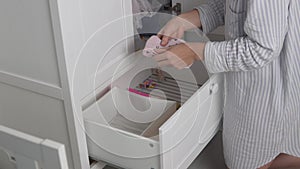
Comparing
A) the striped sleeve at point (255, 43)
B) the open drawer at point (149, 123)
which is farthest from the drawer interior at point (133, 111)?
the striped sleeve at point (255, 43)

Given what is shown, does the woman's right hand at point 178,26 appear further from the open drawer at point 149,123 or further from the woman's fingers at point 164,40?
the open drawer at point 149,123

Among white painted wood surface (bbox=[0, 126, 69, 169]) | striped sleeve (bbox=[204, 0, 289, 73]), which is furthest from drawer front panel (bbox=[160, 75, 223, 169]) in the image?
white painted wood surface (bbox=[0, 126, 69, 169])

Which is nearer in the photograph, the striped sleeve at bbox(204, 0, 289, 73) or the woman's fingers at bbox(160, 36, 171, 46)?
the striped sleeve at bbox(204, 0, 289, 73)

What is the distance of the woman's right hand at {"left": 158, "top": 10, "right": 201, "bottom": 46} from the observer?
1.47m

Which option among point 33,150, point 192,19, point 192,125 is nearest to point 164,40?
point 192,19

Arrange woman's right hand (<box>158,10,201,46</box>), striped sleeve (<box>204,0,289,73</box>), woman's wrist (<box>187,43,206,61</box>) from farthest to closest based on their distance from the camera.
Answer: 1. woman's right hand (<box>158,10,201,46</box>)
2. woman's wrist (<box>187,43,206,61</box>)
3. striped sleeve (<box>204,0,289,73</box>)

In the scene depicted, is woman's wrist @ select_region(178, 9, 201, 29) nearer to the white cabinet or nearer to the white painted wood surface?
the white cabinet

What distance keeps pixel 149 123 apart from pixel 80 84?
0.31 m

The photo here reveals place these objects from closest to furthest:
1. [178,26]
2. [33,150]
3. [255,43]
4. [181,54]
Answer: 1. [33,150]
2. [255,43]
3. [181,54]
4. [178,26]

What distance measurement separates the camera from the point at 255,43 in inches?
50.1

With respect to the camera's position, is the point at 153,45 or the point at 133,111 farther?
the point at 133,111

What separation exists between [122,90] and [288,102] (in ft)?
1.66

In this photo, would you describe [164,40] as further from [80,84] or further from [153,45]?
[80,84]

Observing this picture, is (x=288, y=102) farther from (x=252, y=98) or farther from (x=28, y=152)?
(x=28, y=152)
